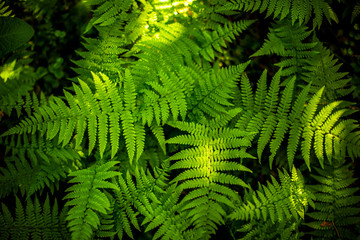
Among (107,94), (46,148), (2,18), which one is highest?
(2,18)

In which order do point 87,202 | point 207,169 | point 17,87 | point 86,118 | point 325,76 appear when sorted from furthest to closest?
point 17,87 < point 325,76 < point 86,118 < point 207,169 < point 87,202

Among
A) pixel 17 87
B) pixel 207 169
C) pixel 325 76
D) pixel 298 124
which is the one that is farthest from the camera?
pixel 17 87

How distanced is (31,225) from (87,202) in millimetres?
983

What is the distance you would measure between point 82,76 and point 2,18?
4.50 feet

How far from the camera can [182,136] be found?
2584mm

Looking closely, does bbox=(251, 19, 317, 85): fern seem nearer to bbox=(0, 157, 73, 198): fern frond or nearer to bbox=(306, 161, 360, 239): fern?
bbox=(306, 161, 360, 239): fern

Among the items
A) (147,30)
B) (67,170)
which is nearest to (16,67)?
(67,170)

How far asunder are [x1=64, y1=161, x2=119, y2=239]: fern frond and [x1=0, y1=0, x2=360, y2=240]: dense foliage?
13mm

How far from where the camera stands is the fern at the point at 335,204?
2.81 metres

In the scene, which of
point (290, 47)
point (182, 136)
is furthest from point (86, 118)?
point (290, 47)

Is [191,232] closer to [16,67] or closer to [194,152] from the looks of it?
[194,152]

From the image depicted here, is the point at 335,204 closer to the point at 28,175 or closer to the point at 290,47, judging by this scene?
the point at 290,47

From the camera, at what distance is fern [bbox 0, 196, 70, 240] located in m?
2.66

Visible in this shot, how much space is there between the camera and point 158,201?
252 centimetres
